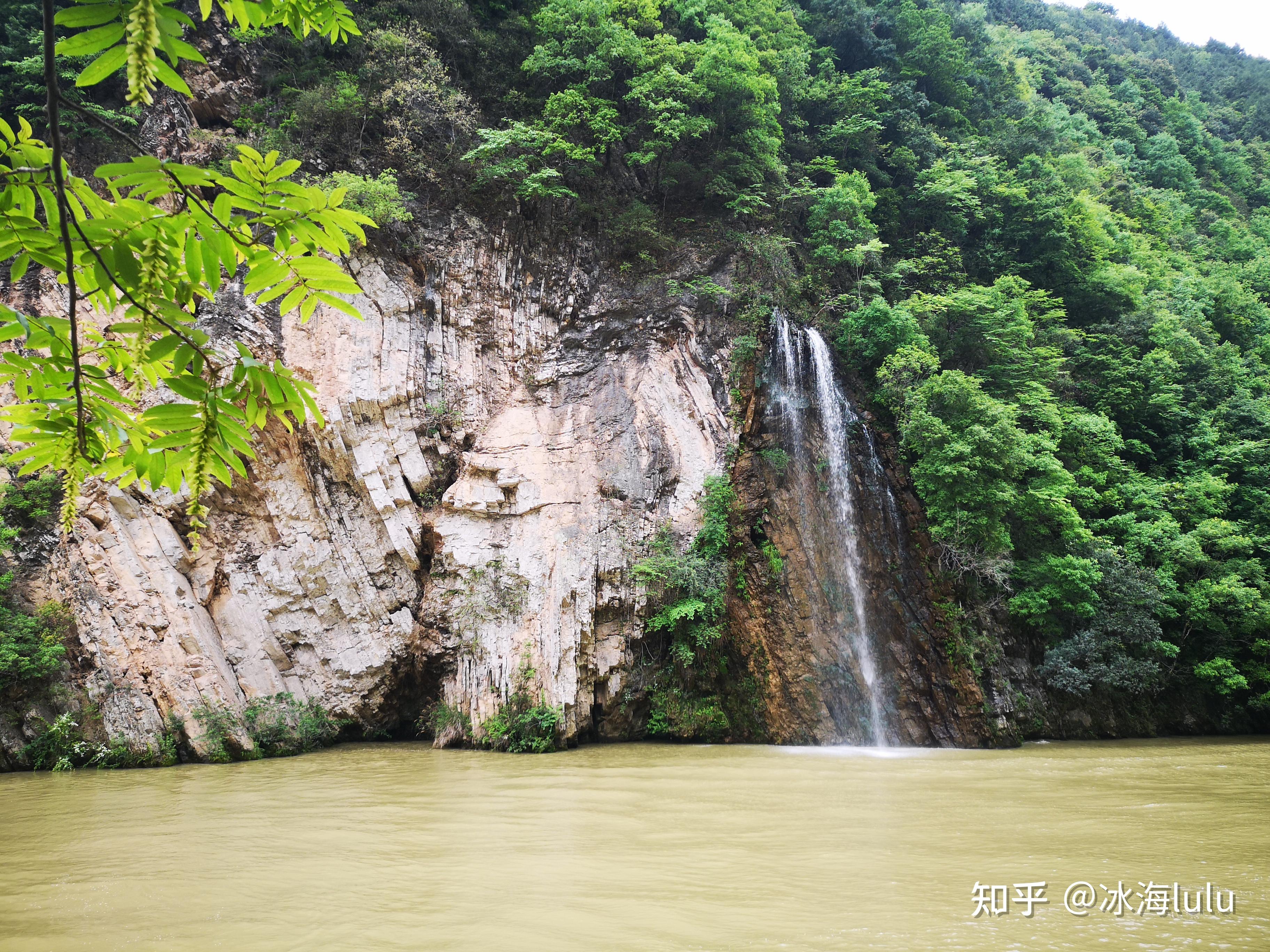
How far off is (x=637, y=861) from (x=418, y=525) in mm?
9201

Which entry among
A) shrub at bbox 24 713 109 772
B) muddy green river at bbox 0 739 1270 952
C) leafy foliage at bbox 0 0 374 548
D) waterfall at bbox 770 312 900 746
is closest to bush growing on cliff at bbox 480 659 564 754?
muddy green river at bbox 0 739 1270 952

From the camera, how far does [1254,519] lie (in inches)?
528

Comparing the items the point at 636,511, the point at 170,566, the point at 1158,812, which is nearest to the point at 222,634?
the point at 170,566

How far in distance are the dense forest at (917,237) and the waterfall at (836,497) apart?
0.83 m

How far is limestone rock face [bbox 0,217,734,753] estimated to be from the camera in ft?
33.8

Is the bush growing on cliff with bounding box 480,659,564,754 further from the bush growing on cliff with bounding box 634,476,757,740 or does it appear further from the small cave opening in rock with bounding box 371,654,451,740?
the bush growing on cliff with bounding box 634,476,757,740

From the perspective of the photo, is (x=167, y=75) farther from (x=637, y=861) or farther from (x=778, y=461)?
(x=778, y=461)

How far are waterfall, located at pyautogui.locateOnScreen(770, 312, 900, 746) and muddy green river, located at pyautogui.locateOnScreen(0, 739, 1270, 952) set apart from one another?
144 inches

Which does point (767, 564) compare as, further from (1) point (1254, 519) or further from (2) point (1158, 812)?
(1) point (1254, 519)

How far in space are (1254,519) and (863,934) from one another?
51.0 feet

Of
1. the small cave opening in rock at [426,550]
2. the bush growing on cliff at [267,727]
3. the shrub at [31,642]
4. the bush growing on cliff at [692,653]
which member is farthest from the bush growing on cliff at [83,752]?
the bush growing on cliff at [692,653]

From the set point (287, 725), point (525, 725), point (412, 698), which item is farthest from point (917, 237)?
point (287, 725)

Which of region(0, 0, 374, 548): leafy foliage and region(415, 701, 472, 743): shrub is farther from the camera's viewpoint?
region(415, 701, 472, 743): shrub

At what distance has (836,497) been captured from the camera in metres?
13.3
